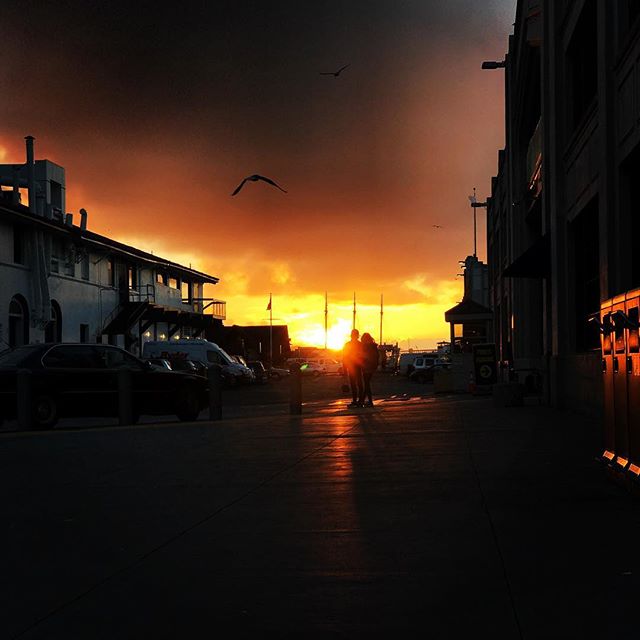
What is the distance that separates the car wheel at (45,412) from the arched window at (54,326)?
2516 cm

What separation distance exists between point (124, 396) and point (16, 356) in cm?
203

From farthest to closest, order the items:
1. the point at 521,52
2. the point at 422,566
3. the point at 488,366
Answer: the point at 488,366
the point at 521,52
the point at 422,566

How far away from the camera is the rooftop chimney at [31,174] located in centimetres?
4575

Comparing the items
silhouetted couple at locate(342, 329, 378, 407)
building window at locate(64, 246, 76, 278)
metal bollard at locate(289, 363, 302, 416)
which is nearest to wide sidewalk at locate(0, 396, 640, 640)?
metal bollard at locate(289, 363, 302, 416)

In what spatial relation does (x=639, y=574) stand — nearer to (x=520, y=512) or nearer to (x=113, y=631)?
(x=520, y=512)

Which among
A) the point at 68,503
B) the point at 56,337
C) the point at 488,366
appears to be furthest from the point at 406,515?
the point at 56,337

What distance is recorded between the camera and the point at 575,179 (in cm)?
1778

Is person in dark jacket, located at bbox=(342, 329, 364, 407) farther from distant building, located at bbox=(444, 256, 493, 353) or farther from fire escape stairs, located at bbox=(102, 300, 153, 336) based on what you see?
fire escape stairs, located at bbox=(102, 300, 153, 336)

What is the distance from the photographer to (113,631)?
404 cm

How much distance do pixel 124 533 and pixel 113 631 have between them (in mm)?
2200

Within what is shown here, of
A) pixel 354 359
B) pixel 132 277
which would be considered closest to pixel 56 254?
pixel 132 277

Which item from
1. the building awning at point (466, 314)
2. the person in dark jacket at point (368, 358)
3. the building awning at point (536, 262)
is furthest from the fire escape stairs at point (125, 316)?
the building awning at point (536, 262)

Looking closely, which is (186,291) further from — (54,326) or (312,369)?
(54,326)

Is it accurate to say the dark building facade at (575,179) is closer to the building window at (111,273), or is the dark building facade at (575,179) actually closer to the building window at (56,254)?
the building window at (56,254)
